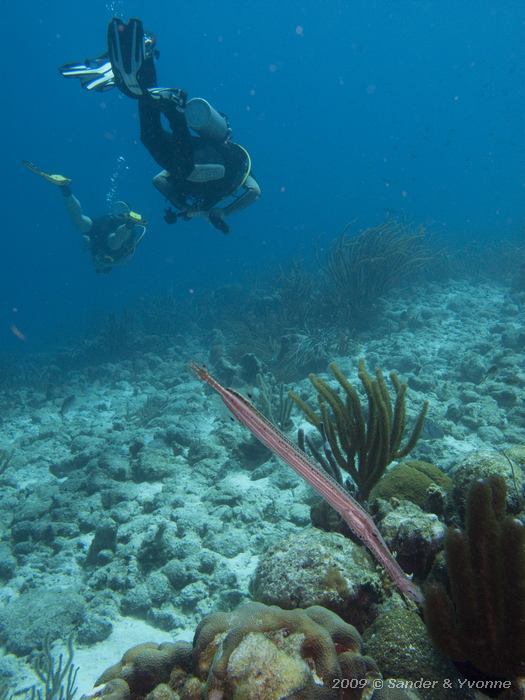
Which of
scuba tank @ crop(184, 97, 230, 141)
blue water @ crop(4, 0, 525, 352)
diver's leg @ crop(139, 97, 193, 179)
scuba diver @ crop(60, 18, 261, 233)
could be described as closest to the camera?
scuba diver @ crop(60, 18, 261, 233)

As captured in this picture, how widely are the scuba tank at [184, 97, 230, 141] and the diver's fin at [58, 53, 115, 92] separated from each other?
2.38 meters

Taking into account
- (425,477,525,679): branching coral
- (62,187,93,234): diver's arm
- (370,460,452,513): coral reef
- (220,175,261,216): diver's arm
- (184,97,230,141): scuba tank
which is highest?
(62,187,93,234): diver's arm

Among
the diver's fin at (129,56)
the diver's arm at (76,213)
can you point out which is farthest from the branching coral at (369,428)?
the diver's arm at (76,213)

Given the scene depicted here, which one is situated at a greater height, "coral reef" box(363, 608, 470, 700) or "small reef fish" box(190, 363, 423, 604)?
"small reef fish" box(190, 363, 423, 604)

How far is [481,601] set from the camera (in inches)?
70.6

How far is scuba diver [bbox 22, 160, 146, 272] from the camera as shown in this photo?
12.1 m

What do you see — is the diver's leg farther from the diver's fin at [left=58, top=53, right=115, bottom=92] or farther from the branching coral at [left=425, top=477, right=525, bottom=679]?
the branching coral at [left=425, top=477, right=525, bottom=679]

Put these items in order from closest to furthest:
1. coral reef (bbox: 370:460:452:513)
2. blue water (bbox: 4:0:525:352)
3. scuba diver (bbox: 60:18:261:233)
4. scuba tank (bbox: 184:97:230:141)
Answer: coral reef (bbox: 370:460:452:513) < scuba diver (bbox: 60:18:261:233) < scuba tank (bbox: 184:97:230:141) < blue water (bbox: 4:0:525:352)

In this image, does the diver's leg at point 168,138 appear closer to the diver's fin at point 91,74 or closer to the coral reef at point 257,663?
the diver's fin at point 91,74

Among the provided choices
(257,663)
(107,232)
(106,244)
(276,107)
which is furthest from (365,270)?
(276,107)

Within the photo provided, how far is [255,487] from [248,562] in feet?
4.27

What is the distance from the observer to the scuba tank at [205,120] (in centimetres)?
675

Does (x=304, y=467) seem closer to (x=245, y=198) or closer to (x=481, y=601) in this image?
(x=481, y=601)

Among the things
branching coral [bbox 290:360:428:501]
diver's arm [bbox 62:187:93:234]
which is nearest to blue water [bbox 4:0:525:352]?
diver's arm [bbox 62:187:93:234]
